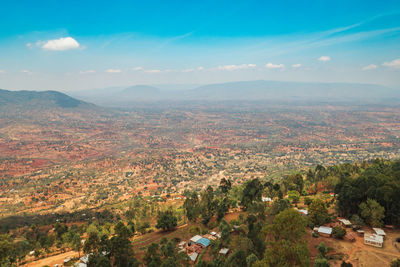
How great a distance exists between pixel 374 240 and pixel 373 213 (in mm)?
5371

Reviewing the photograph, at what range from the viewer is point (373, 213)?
37.9 metres

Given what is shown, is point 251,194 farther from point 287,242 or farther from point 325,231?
point 287,242

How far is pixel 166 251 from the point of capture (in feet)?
117

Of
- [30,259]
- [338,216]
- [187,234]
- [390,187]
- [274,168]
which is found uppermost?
[390,187]

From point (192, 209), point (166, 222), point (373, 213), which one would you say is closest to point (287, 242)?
point (373, 213)

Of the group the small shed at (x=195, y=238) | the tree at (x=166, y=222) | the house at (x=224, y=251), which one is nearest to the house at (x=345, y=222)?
the house at (x=224, y=251)

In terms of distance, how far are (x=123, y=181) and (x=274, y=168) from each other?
9031cm

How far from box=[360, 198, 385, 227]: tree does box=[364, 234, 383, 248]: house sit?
11.9 ft

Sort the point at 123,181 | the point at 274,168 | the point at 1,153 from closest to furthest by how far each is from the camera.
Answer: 1. the point at 123,181
2. the point at 274,168
3. the point at 1,153

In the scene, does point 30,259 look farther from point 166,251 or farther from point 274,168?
point 274,168

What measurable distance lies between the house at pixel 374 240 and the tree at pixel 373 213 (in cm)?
363

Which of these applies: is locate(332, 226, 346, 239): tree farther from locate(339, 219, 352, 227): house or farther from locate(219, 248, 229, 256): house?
locate(219, 248, 229, 256): house

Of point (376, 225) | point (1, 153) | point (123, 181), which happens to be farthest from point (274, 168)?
point (1, 153)

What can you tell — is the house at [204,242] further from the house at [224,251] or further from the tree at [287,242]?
the tree at [287,242]
